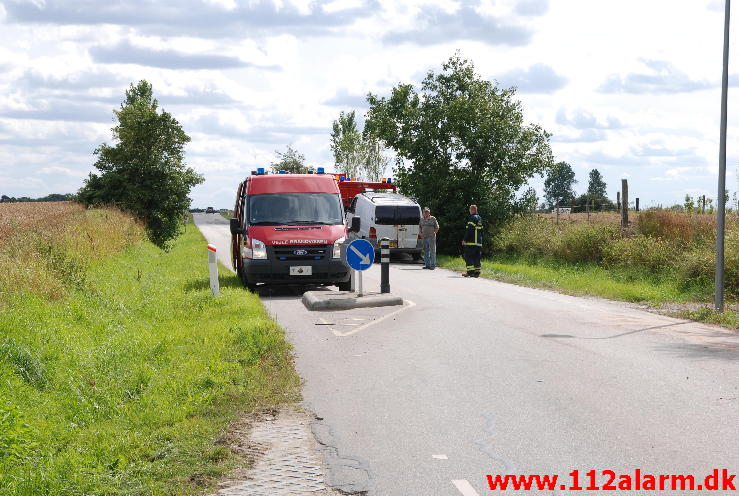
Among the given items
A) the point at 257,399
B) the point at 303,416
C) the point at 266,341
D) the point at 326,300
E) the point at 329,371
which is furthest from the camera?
the point at 326,300

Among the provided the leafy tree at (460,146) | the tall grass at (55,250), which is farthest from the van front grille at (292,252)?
the leafy tree at (460,146)

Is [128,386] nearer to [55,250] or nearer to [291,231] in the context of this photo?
[291,231]

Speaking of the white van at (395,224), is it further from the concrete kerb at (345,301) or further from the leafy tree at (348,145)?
the leafy tree at (348,145)

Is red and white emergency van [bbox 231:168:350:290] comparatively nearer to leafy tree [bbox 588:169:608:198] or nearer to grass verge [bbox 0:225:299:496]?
grass verge [bbox 0:225:299:496]

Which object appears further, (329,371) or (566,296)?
(566,296)

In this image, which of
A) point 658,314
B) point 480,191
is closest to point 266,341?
point 658,314

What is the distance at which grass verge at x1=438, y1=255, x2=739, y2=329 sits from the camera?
15.8 meters

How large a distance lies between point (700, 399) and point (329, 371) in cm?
391

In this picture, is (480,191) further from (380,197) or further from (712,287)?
(712,287)

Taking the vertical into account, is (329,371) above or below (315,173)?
below

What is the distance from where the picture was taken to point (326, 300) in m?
15.5

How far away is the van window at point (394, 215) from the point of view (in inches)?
1204

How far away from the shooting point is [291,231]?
17875mm

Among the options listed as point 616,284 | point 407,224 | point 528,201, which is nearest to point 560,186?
point 528,201
